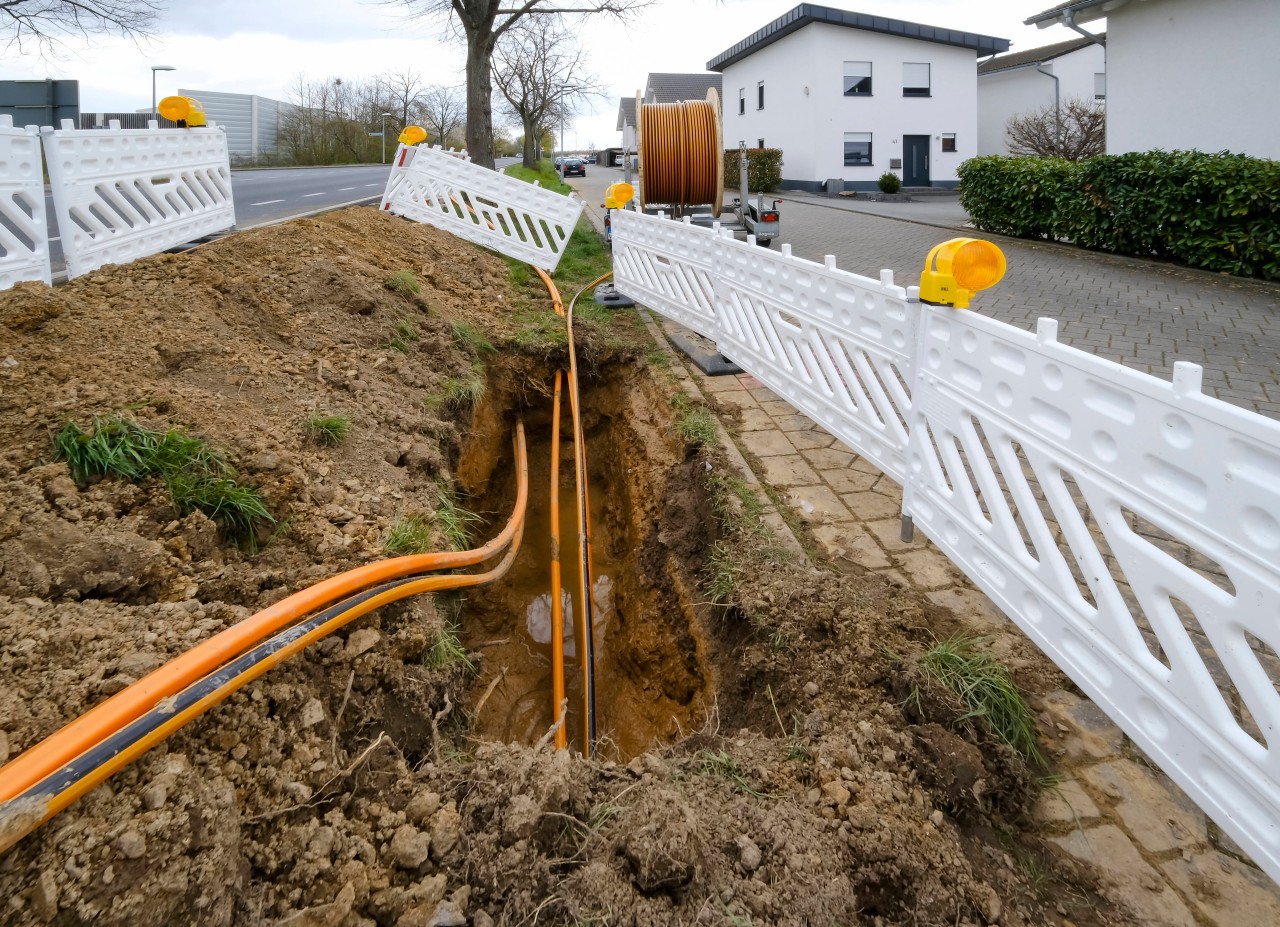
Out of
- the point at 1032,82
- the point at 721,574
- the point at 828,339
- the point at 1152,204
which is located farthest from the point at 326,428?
the point at 1032,82

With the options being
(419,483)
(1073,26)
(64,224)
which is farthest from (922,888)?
(1073,26)

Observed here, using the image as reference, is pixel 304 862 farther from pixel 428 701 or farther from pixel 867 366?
pixel 867 366

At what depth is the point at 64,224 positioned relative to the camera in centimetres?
585

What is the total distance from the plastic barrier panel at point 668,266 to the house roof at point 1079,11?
11.1 m

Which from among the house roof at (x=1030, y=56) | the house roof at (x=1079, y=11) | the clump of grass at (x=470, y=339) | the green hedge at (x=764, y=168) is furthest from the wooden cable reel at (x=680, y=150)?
the house roof at (x=1030, y=56)

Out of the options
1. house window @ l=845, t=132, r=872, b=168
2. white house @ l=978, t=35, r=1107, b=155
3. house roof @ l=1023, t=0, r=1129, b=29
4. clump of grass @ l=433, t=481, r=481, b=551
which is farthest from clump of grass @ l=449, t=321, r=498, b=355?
white house @ l=978, t=35, r=1107, b=155

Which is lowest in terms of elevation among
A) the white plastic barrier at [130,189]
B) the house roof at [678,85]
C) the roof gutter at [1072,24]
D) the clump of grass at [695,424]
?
the clump of grass at [695,424]

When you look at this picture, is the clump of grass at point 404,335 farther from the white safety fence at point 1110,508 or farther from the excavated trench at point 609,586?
the white safety fence at point 1110,508

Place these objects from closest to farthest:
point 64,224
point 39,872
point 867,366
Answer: point 39,872
point 867,366
point 64,224

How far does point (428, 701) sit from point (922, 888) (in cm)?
180

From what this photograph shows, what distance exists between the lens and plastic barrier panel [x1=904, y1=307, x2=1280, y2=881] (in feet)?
6.47

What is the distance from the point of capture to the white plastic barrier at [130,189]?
5906 millimetres

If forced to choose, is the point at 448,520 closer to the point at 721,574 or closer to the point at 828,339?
the point at 721,574

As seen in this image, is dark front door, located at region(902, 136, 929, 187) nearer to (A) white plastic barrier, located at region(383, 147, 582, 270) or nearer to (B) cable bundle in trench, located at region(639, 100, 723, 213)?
(B) cable bundle in trench, located at region(639, 100, 723, 213)
